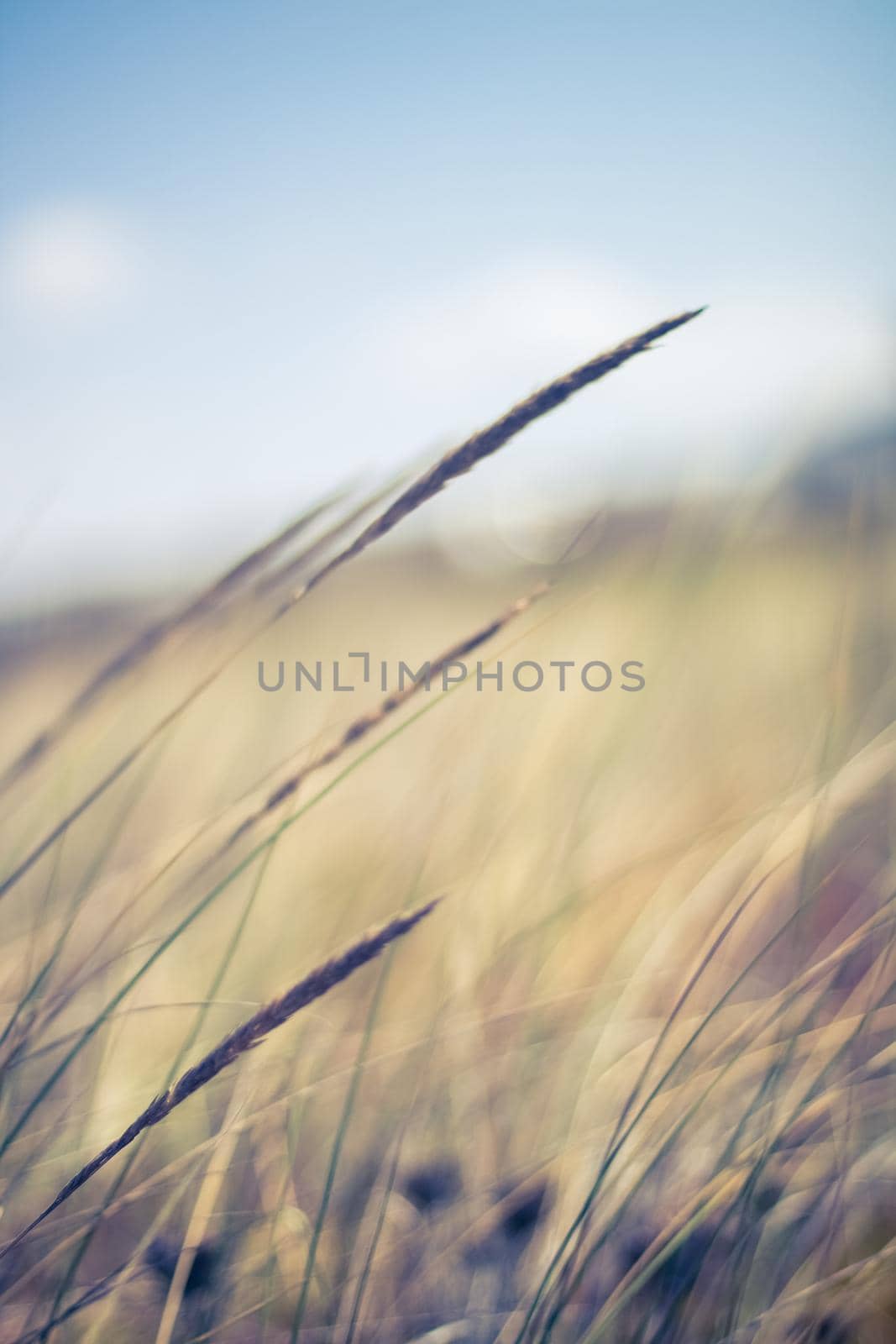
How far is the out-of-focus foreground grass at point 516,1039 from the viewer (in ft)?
2.05

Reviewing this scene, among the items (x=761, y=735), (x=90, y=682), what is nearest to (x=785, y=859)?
(x=90, y=682)

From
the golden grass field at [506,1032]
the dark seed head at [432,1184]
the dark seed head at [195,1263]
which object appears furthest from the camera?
the dark seed head at [432,1184]

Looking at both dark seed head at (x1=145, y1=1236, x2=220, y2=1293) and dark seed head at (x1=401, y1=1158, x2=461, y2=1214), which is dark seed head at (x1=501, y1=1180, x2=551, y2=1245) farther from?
dark seed head at (x1=145, y1=1236, x2=220, y2=1293)

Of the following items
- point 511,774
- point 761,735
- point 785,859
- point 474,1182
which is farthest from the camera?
point 761,735

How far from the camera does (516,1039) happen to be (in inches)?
37.9

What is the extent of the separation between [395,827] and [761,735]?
2.91ft

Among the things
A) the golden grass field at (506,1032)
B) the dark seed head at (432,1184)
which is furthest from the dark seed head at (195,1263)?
the dark seed head at (432,1184)

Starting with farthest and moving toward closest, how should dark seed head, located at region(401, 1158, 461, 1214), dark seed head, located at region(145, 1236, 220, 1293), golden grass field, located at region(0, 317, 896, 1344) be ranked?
dark seed head, located at region(401, 1158, 461, 1214)
dark seed head, located at region(145, 1236, 220, 1293)
golden grass field, located at region(0, 317, 896, 1344)

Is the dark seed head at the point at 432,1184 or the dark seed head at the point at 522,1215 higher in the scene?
the dark seed head at the point at 432,1184

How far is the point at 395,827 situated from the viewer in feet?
4.03

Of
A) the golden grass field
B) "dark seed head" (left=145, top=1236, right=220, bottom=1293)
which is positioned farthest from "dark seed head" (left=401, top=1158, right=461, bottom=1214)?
"dark seed head" (left=145, top=1236, right=220, bottom=1293)

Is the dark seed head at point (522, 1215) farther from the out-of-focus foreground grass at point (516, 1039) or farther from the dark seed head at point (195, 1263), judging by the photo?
the dark seed head at point (195, 1263)

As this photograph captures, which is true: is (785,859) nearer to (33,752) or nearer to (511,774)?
(511,774)

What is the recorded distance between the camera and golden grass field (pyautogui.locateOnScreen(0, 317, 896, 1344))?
609mm
